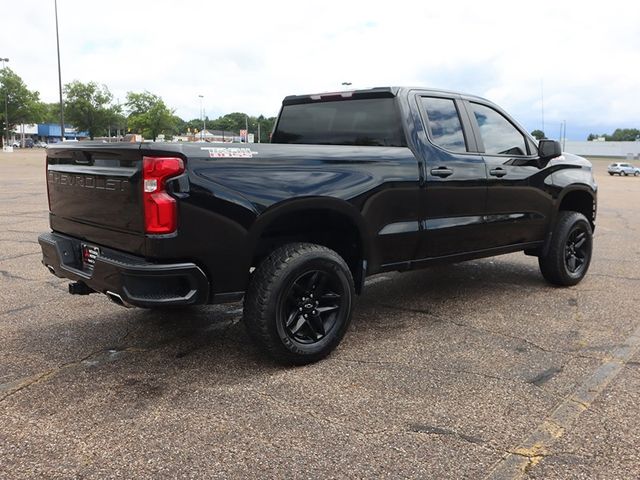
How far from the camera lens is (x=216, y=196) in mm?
3340

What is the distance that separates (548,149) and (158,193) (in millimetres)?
3848

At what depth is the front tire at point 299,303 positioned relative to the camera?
3572 millimetres

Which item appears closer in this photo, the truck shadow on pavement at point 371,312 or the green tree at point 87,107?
the truck shadow on pavement at point 371,312

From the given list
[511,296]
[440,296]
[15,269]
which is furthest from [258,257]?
[15,269]

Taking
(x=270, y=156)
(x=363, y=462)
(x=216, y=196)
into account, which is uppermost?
(x=270, y=156)

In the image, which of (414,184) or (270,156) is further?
(414,184)

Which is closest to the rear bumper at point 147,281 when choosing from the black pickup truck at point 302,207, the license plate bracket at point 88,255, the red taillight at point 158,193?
the black pickup truck at point 302,207

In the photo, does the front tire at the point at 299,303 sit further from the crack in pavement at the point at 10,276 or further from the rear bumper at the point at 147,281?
the crack in pavement at the point at 10,276

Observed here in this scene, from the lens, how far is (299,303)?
3.78 m

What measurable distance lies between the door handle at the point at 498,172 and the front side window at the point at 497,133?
18cm

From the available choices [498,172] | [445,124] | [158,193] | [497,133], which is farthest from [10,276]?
[497,133]

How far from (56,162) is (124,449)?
232 cm

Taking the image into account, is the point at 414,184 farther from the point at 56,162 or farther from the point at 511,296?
the point at 56,162

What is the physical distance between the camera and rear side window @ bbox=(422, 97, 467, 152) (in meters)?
4.72
